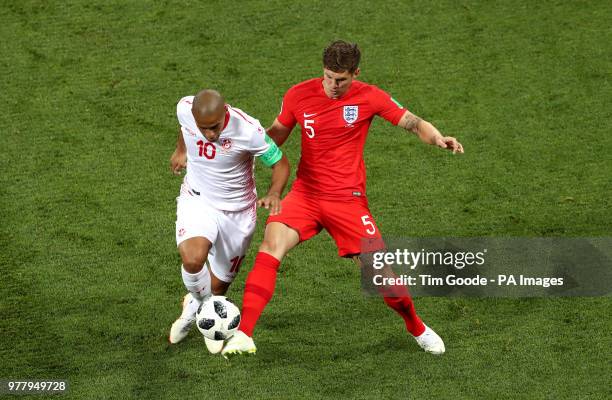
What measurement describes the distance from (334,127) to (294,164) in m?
2.12

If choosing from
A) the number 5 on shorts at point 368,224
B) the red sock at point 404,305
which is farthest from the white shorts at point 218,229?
the red sock at point 404,305

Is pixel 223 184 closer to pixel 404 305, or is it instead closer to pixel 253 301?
pixel 253 301

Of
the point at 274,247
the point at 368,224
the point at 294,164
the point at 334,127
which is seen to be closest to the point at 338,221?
the point at 368,224

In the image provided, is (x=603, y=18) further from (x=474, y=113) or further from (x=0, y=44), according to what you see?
(x=0, y=44)

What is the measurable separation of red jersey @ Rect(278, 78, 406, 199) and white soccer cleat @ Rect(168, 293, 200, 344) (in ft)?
3.35

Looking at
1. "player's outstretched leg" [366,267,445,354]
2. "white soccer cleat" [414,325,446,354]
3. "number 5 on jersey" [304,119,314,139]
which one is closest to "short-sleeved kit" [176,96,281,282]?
"number 5 on jersey" [304,119,314,139]

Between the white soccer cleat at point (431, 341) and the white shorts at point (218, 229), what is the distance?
1.25m

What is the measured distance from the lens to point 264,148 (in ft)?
21.3

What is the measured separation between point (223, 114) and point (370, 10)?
4.37 m

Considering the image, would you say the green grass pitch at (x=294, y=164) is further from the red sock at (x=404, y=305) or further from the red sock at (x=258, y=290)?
the red sock at (x=258, y=290)

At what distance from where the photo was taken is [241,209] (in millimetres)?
6773

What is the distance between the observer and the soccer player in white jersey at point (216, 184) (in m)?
6.34

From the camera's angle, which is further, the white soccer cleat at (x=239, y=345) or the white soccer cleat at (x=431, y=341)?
the white soccer cleat at (x=431, y=341)

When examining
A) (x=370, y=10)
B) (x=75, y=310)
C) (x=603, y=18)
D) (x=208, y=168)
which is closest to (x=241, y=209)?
(x=208, y=168)
